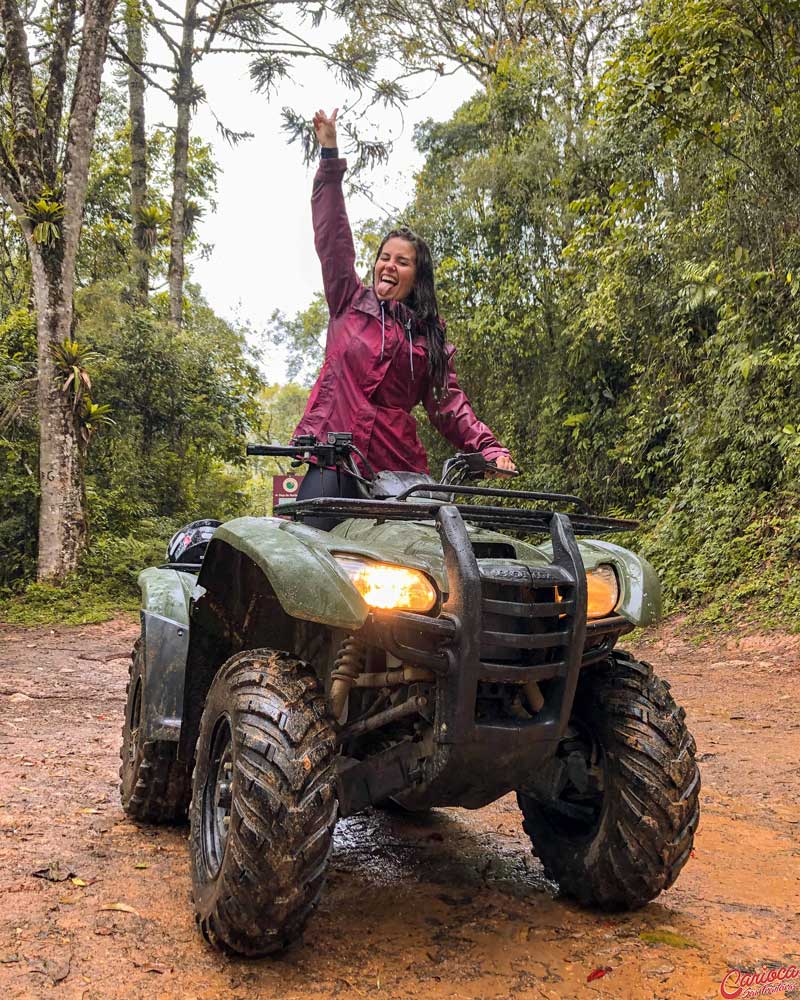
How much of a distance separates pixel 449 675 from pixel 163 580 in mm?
1929

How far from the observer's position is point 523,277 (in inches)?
643

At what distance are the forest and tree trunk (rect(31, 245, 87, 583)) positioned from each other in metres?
0.04

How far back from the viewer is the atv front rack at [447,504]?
7.63ft

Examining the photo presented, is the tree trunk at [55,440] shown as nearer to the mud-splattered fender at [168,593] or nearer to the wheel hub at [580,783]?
the mud-splattered fender at [168,593]

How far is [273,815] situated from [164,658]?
56.7 inches

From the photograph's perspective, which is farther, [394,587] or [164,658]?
[164,658]

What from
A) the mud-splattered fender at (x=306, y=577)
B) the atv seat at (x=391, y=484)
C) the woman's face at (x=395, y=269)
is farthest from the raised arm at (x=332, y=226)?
the mud-splattered fender at (x=306, y=577)

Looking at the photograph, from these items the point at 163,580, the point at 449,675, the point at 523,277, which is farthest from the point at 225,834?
the point at 523,277

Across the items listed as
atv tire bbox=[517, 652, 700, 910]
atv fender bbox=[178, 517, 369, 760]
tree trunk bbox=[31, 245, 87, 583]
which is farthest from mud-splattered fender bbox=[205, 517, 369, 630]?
tree trunk bbox=[31, 245, 87, 583]

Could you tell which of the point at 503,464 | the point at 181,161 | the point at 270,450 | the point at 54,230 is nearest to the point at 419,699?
the point at 270,450

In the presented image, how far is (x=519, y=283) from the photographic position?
16.2 meters

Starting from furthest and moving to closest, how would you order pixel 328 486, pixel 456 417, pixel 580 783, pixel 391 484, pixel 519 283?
pixel 519 283 < pixel 456 417 < pixel 328 486 < pixel 391 484 < pixel 580 783

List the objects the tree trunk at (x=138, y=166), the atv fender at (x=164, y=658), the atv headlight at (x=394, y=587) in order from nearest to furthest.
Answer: the atv headlight at (x=394, y=587)
the atv fender at (x=164, y=658)
the tree trunk at (x=138, y=166)

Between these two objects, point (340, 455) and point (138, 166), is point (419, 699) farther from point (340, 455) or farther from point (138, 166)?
point (138, 166)
